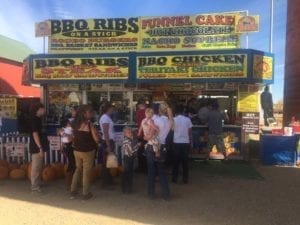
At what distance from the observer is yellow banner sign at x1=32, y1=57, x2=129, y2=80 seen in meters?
13.8

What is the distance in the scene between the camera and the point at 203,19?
14938mm

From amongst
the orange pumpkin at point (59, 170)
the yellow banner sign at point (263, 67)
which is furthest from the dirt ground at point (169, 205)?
the yellow banner sign at point (263, 67)

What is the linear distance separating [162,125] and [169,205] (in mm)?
1639

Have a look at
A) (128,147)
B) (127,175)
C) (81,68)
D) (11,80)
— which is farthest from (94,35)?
(11,80)

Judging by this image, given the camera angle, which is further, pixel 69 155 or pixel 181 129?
pixel 181 129

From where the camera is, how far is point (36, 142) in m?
8.85

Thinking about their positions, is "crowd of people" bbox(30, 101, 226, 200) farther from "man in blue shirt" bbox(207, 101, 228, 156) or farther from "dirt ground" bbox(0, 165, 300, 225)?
"man in blue shirt" bbox(207, 101, 228, 156)

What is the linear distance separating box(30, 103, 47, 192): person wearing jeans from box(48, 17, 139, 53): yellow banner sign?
22.8ft

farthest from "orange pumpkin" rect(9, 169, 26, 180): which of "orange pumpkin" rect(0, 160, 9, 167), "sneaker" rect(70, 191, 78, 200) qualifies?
"sneaker" rect(70, 191, 78, 200)

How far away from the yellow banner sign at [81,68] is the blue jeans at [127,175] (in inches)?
210

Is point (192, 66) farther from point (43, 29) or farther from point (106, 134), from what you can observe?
point (43, 29)

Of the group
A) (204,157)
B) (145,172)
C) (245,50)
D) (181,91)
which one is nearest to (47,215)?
(145,172)

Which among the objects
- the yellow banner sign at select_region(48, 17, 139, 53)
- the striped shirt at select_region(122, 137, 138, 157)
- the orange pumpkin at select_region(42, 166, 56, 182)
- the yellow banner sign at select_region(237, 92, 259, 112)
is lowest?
the orange pumpkin at select_region(42, 166, 56, 182)

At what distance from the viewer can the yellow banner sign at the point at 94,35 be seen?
15.5 m
